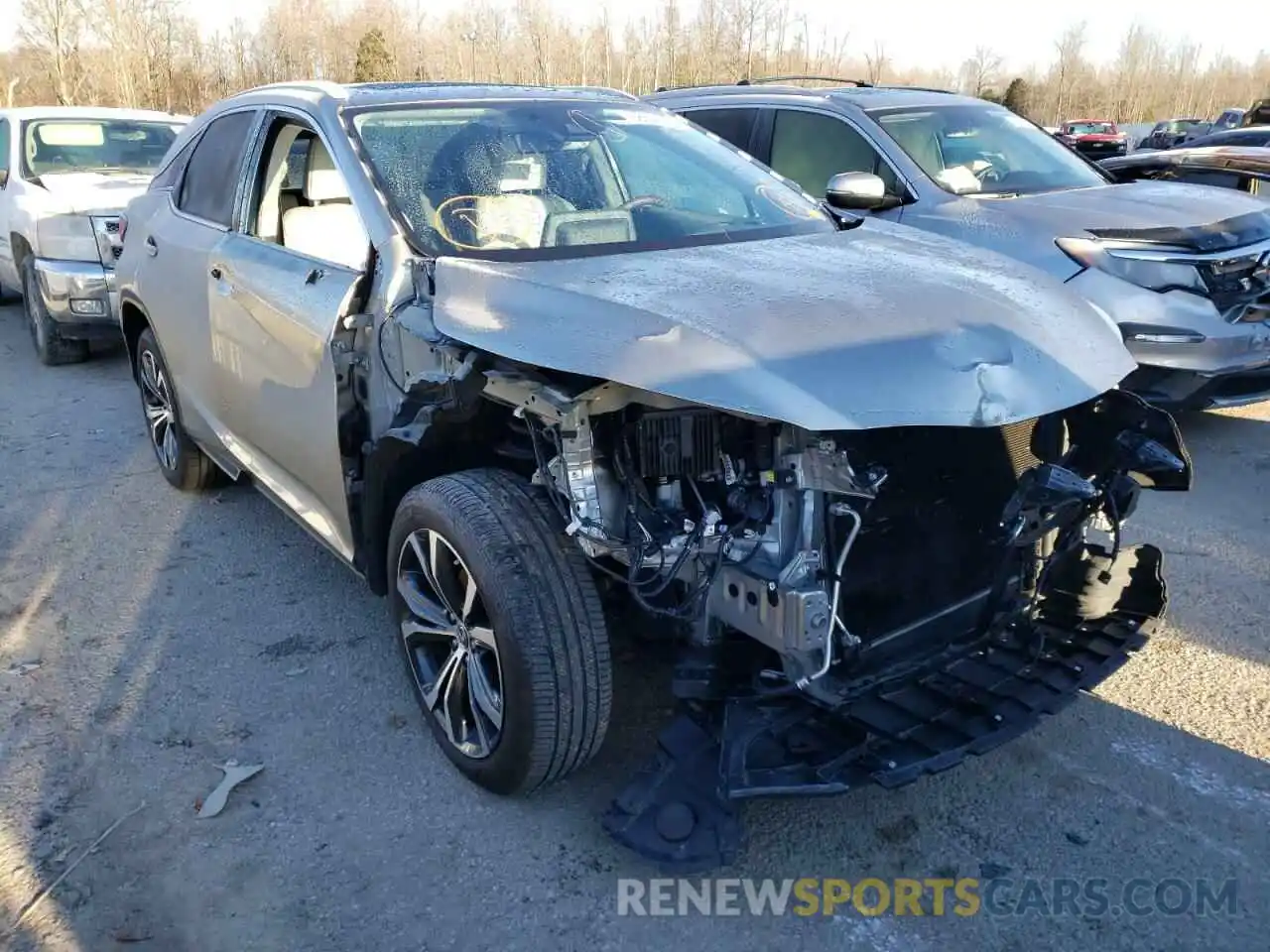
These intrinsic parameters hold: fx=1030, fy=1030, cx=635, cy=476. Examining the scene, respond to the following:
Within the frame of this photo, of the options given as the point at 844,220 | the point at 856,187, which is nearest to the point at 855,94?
the point at 856,187

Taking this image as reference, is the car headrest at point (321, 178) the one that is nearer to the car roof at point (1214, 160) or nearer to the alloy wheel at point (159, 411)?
the alloy wheel at point (159, 411)

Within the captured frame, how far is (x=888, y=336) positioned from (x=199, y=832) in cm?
222

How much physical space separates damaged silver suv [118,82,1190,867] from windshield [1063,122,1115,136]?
130ft

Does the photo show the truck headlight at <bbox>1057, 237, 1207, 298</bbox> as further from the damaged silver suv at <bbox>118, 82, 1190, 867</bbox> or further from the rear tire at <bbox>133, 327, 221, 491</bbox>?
the rear tire at <bbox>133, 327, 221, 491</bbox>

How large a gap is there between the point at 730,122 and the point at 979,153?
5.43ft

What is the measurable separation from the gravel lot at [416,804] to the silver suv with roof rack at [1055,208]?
4.72ft

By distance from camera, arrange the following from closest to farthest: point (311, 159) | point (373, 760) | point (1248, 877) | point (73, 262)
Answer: point (1248, 877)
point (373, 760)
point (311, 159)
point (73, 262)

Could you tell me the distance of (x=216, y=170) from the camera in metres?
4.35

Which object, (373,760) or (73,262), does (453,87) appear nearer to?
(373,760)

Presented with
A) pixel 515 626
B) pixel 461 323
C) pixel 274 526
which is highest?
pixel 461 323

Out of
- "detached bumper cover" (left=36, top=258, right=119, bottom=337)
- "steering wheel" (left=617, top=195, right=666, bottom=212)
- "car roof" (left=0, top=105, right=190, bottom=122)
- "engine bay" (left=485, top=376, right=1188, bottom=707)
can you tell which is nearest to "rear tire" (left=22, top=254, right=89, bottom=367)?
"detached bumper cover" (left=36, top=258, right=119, bottom=337)

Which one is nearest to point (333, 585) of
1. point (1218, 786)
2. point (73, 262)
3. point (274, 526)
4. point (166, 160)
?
point (274, 526)

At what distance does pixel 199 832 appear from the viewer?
9.12ft

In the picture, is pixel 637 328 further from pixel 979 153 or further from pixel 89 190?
pixel 89 190
